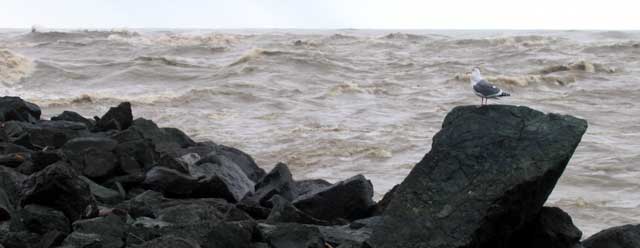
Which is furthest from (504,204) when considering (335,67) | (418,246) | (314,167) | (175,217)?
(335,67)

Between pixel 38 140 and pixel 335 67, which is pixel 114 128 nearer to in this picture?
pixel 38 140

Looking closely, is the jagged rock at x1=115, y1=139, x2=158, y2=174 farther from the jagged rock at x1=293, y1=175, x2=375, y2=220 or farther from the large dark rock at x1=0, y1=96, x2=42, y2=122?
the large dark rock at x1=0, y1=96, x2=42, y2=122

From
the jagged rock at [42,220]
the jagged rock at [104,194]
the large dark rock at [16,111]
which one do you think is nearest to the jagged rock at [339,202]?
Answer: the jagged rock at [104,194]

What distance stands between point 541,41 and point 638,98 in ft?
57.5

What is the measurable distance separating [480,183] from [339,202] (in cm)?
172

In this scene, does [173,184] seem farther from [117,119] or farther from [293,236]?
[117,119]

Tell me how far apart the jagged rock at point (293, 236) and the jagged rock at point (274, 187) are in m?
1.60

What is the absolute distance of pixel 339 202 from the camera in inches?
251

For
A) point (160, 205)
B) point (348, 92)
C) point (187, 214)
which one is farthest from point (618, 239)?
point (348, 92)


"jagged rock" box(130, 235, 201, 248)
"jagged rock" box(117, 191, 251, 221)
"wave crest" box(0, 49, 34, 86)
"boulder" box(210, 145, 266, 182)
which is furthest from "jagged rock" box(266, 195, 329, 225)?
"wave crest" box(0, 49, 34, 86)

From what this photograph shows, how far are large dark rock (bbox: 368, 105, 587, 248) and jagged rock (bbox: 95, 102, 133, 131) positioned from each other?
450cm

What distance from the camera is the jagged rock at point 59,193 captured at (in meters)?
5.12

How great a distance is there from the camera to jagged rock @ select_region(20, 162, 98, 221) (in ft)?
16.8

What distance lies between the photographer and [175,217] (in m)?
5.25
